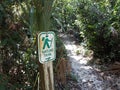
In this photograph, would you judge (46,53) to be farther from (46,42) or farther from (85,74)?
(85,74)

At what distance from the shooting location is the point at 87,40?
20.9 ft

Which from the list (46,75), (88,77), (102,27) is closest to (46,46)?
(46,75)

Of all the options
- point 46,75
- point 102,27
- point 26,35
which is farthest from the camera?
point 102,27

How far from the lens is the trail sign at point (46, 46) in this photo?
227 centimetres

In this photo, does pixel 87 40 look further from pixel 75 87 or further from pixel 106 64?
pixel 75 87

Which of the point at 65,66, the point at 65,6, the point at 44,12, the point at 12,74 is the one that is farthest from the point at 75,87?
the point at 65,6

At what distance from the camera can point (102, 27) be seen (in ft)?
18.7

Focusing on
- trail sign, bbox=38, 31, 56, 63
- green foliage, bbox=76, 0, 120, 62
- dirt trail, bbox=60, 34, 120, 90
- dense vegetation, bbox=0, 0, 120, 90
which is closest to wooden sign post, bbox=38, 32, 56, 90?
trail sign, bbox=38, 31, 56, 63

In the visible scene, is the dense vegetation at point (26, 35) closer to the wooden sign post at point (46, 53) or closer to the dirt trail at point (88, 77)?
the wooden sign post at point (46, 53)

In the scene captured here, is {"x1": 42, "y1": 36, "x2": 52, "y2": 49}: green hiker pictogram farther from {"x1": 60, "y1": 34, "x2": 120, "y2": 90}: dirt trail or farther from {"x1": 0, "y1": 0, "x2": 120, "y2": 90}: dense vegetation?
{"x1": 60, "y1": 34, "x2": 120, "y2": 90}: dirt trail

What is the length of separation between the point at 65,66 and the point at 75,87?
0.95 metres

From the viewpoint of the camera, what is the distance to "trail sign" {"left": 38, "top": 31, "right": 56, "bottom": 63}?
2271 mm

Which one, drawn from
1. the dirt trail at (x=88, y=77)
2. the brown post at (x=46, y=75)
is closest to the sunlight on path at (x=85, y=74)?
the dirt trail at (x=88, y=77)

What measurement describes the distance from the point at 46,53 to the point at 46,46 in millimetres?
75
